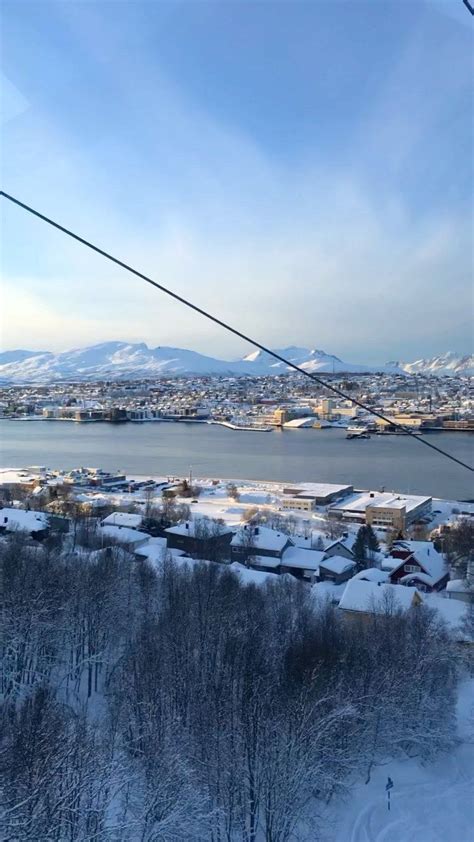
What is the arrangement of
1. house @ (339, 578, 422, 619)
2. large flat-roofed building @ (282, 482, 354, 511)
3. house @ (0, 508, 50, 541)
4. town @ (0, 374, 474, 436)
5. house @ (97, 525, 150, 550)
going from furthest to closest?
town @ (0, 374, 474, 436) → large flat-roofed building @ (282, 482, 354, 511) → house @ (0, 508, 50, 541) → house @ (97, 525, 150, 550) → house @ (339, 578, 422, 619)

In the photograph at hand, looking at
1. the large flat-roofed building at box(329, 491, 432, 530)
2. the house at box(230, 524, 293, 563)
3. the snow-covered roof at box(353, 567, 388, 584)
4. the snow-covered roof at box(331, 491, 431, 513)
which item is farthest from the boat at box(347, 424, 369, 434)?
the snow-covered roof at box(353, 567, 388, 584)

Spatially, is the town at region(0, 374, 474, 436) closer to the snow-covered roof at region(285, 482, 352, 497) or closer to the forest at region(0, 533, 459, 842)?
the snow-covered roof at region(285, 482, 352, 497)

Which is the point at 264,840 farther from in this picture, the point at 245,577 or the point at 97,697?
the point at 245,577

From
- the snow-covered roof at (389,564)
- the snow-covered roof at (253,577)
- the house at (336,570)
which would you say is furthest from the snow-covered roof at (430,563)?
the snow-covered roof at (253,577)

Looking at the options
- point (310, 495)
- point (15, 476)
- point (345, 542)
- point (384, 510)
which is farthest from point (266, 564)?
point (15, 476)

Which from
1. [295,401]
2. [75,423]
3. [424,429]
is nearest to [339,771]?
[424,429]

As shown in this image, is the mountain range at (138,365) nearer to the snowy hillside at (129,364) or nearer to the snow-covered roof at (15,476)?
the snowy hillside at (129,364)
